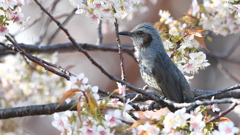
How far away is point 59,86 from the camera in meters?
4.73

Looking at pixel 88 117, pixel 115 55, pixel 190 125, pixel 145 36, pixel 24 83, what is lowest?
pixel 190 125

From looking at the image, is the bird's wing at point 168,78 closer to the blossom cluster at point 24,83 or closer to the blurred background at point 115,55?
the blossom cluster at point 24,83

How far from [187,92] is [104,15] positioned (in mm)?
1368

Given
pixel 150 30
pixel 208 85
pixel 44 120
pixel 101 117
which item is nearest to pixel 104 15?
pixel 101 117

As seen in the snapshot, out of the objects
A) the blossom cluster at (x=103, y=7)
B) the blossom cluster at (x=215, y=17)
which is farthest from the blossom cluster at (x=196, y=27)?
the blossom cluster at (x=103, y=7)

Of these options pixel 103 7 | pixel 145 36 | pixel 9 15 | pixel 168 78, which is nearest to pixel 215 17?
pixel 145 36

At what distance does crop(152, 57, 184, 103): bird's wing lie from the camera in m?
4.02

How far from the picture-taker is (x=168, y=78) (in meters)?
4.09

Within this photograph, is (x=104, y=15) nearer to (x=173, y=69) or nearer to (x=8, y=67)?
(x=173, y=69)

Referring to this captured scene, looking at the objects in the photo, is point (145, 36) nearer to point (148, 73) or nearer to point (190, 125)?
point (148, 73)

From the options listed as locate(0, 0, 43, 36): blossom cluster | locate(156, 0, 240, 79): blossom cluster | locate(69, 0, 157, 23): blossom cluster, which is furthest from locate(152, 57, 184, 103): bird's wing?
locate(0, 0, 43, 36): blossom cluster

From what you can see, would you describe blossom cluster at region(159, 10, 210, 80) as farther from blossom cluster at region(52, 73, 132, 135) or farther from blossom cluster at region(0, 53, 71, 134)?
blossom cluster at region(0, 53, 71, 134)

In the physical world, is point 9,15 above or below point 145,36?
below

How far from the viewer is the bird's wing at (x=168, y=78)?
158 inches
